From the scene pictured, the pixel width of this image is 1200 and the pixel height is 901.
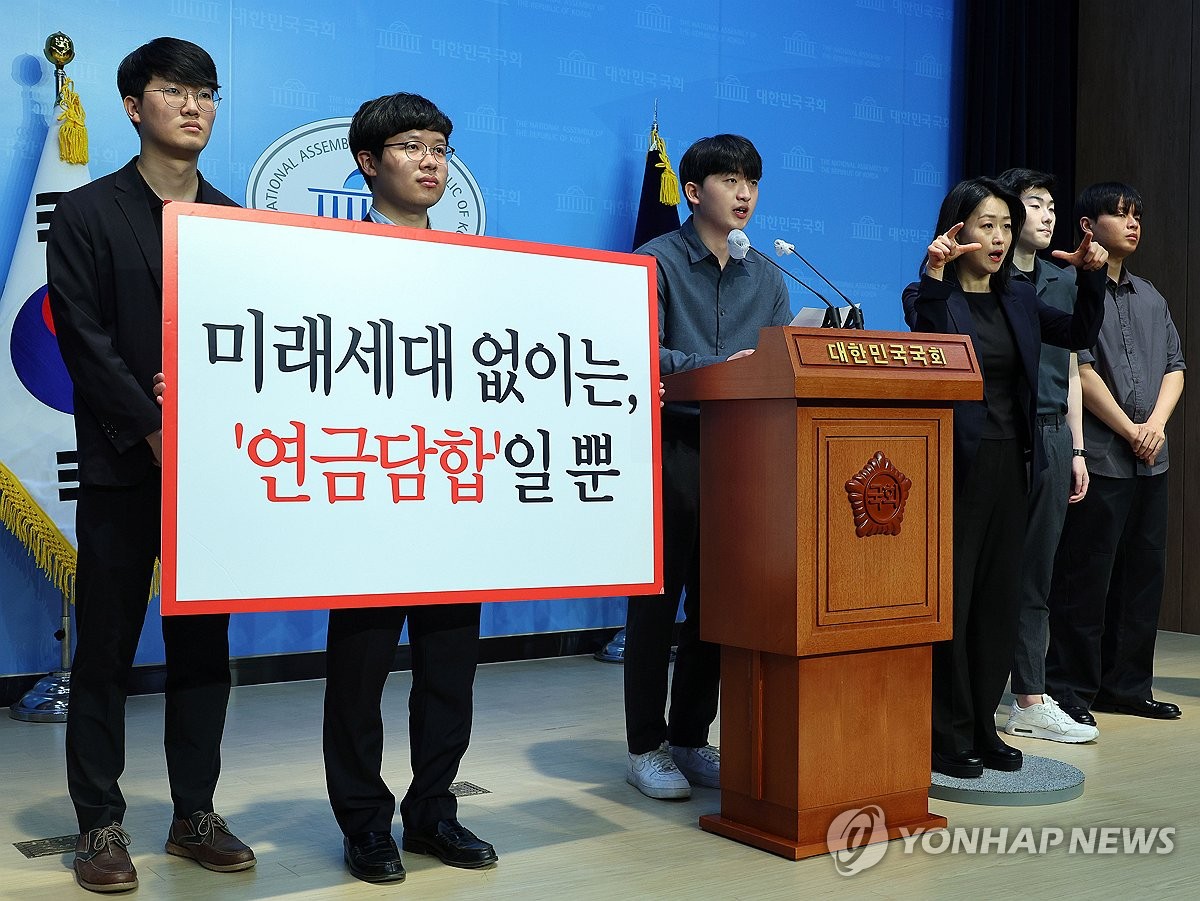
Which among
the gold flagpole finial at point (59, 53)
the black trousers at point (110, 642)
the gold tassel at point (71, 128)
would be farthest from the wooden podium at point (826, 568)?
the gold flagpole finial at point (59, 53)

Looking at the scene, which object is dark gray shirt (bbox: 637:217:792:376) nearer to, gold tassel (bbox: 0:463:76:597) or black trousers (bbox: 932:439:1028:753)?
black trousers (bbox: 932:439:1028:753)

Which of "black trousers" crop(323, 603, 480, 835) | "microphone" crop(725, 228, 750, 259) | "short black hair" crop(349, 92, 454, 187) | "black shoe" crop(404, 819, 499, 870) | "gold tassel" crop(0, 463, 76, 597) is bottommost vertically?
"black shoe" crop(404, 819, 499, 870)

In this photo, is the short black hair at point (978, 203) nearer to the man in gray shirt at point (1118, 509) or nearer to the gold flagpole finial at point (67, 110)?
the man in gray shirt at point (1118, 509)

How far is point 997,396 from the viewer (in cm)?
293

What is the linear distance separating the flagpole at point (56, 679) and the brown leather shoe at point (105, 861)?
60.7 inches

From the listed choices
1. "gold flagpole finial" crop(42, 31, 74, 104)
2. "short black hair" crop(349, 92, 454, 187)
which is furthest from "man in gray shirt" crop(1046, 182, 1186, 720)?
"gold flagpole finial" crop(42, 31, 74, 104)

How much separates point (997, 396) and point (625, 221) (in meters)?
2.47

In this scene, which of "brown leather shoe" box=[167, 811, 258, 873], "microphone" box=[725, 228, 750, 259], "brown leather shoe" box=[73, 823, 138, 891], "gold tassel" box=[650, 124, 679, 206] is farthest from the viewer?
"gold tassel" box=[650, 124, 679, 206]

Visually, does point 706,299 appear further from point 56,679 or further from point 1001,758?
point 56,679

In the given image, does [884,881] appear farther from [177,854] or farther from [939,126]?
[939,126]

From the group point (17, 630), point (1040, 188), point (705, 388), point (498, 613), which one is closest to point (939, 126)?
point (1040, 188)

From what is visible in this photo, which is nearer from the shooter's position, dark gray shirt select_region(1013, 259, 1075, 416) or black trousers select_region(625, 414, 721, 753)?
black trousers select_region(625, 414, 721, 753)

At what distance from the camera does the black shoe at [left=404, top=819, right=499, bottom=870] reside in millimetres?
2348

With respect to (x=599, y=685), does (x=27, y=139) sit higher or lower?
higher
